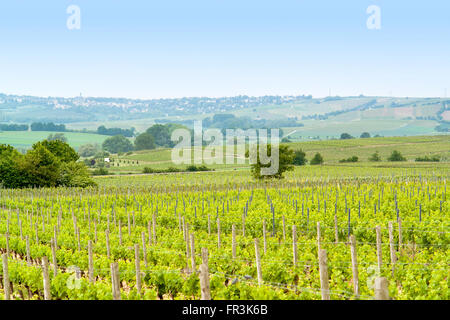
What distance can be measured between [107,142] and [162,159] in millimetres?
69081

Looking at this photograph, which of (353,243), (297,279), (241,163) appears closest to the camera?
(353,243)

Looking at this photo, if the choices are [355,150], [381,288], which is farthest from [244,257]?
[355,150]

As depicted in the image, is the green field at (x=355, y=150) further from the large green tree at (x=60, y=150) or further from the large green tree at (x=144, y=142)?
the large green tree at (x=144, y=142)

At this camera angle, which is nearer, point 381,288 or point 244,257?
point 381,288

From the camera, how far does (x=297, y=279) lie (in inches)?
536

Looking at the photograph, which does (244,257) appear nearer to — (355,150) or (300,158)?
(300,158)

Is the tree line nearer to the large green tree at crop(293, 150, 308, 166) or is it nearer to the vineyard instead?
the vineyard

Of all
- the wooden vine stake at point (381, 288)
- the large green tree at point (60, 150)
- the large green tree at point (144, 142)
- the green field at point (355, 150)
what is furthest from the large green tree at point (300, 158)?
the large green tree at point (144, 142)

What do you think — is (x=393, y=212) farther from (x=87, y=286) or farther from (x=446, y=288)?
(x=87, y=286)

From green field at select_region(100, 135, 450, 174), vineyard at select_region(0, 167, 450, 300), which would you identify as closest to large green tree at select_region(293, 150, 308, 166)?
green field at select_region(100, 135, 450, 174)

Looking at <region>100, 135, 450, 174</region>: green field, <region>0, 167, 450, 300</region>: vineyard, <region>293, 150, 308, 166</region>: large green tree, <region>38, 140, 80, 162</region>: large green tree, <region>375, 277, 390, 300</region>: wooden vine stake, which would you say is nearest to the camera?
<region>375, 277, 390, 300</region>: wooden vine stake

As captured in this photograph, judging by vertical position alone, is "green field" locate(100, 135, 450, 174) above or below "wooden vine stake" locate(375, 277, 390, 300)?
below
